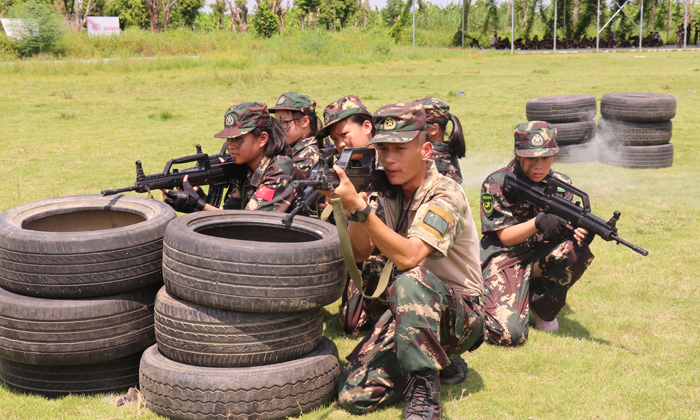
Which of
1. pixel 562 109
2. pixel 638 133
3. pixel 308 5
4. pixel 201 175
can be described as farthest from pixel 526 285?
pixel 308 5

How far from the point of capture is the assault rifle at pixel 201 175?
190 inches

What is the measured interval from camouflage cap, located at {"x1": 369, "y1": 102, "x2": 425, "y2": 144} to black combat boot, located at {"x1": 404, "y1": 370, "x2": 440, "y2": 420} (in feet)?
4.34

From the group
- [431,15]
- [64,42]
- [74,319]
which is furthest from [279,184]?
[431,15]

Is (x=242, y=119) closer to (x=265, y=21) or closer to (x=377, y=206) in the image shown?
(x=377, y=206)

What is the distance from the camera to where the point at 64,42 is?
3725 centimetres

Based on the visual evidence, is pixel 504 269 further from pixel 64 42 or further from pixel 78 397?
pixel 64 42

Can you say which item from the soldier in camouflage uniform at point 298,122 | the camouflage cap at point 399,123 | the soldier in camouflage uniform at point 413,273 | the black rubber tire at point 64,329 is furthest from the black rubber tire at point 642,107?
the black rubber tire at point 64,329

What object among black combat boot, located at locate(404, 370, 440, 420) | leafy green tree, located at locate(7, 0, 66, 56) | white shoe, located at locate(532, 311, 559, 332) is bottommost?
white shoe, located at locate(532, 311, 559, 332)

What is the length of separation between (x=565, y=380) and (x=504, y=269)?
1.21 metres

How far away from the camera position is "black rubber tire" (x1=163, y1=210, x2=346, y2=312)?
10.5 feet

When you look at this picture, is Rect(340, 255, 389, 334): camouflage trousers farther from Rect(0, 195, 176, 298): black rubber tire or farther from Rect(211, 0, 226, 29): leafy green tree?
Rect(211, 0, 226, 29): leafy green tree

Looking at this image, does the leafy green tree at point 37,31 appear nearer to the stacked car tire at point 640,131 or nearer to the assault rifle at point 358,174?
the stacked car tire at point 640,131

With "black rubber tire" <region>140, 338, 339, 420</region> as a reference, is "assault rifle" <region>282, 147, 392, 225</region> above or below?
above

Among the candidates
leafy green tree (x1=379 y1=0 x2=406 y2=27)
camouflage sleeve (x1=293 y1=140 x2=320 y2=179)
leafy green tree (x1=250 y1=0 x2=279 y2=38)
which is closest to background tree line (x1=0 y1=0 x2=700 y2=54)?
leafy green tree (x1=250 y1=0 x2=279 y2=38)
